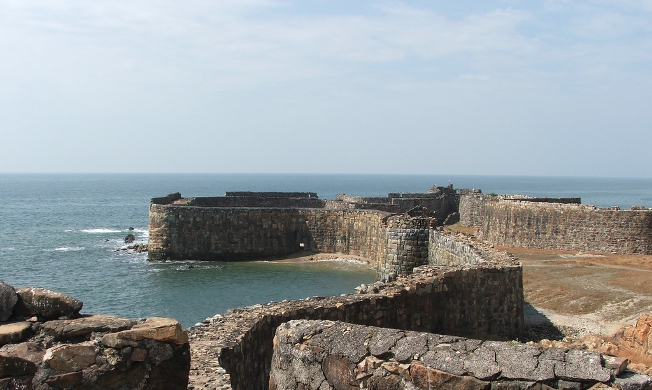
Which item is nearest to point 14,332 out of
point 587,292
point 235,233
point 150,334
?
Answer: point 150,334

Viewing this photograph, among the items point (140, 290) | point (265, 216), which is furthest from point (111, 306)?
point (265, 216)

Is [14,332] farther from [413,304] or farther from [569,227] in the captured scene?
[569,227]

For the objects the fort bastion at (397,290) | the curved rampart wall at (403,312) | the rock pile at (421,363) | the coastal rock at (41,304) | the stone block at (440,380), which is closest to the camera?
the rock pile at (421,363)

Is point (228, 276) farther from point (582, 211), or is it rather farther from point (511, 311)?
point (511, 311)

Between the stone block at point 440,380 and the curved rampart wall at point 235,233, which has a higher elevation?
the stone block at point 440,380

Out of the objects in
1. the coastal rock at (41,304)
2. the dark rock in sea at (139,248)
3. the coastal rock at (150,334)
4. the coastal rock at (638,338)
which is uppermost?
the coastal rock at (41,304)

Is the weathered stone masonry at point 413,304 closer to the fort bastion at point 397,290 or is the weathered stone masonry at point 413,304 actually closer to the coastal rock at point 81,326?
the fort bastion at point 397,290

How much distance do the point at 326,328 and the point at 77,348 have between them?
2485 millimetres

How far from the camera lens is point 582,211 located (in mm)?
34031

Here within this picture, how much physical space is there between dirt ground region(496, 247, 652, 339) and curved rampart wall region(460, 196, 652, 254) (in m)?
1.75

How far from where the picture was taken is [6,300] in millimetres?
6410

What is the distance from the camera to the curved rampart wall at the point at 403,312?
9.80 metres

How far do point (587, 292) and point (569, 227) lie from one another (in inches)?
560

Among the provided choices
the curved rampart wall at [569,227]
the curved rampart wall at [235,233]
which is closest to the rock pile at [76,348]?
the curved rampart wall at [569,227]
